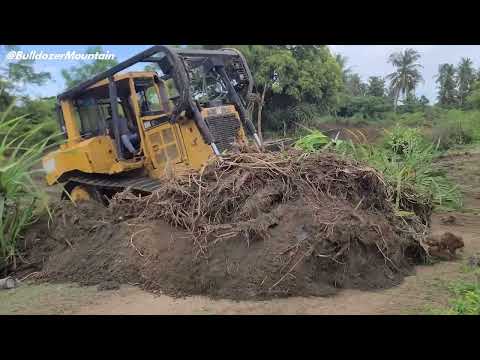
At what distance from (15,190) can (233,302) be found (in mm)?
3160

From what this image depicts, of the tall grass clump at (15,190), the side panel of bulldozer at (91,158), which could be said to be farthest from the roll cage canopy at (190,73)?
the tall grass clump at (15,190)

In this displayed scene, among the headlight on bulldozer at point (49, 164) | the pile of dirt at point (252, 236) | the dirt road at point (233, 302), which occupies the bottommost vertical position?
the dirt road at point (233, 302)

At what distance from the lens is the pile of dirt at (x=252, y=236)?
5.00 meters

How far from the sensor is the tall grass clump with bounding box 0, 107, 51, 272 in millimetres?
5737

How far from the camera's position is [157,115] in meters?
8.45

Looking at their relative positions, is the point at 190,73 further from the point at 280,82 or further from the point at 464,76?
the point at 464,76

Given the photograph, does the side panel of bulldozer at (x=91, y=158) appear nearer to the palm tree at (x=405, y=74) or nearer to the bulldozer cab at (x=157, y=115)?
the bulldozer cab at (x=157, y=115)

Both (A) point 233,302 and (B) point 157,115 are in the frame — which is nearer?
(A) point 233,302

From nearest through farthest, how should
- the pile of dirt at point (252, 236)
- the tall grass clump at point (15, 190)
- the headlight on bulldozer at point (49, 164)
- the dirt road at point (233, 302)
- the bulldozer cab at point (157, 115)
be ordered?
the dirt road at point (233, 302)
the pile of dirt at point (252, 236)
the tall grass clump at point (15, 190)
the bulldozer cab at point (157, 115)
the headlight on bulldozer at point (49, 164)

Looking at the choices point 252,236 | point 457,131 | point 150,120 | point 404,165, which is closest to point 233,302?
point 252,236

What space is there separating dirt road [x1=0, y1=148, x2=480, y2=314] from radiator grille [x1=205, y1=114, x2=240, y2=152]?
3145 millimetres

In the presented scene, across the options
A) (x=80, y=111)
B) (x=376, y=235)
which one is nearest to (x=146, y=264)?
(x=376, y=235)

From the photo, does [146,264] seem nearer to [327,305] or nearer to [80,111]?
[327,305]

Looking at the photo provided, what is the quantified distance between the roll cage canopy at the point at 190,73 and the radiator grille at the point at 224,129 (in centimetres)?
25
